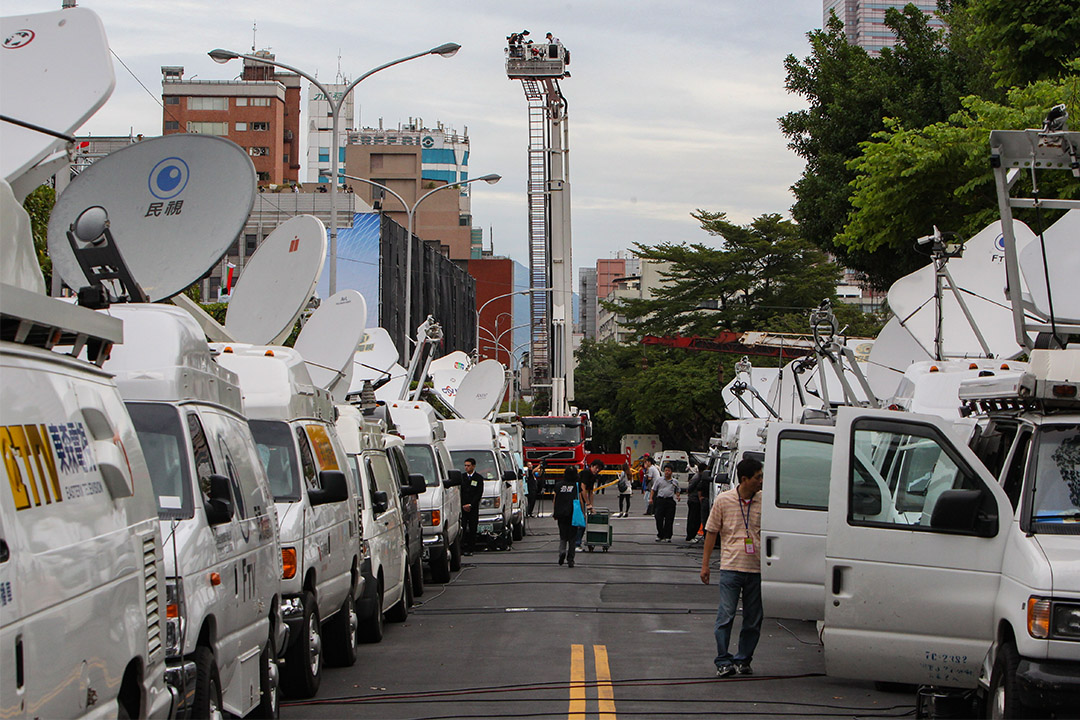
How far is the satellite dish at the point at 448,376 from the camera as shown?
37719 mm

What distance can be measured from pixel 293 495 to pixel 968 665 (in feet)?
16.9

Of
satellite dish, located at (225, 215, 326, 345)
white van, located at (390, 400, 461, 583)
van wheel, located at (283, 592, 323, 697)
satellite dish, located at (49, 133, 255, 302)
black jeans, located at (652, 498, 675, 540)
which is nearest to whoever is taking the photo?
van wheel, located at (283, 592, 323, 697)

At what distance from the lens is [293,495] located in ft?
34.0

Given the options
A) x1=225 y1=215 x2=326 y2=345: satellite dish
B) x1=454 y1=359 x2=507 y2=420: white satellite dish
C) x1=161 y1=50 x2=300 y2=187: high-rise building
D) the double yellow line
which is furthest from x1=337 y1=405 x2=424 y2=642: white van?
x1=161 y1=50 x2=300 y2=187: high-rise building

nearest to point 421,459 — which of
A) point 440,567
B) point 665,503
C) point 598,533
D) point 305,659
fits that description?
point 440,567

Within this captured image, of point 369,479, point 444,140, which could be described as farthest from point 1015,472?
point 444,140

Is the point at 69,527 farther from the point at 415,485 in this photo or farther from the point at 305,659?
the point at 415,485

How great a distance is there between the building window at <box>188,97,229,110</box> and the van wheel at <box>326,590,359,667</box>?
101m

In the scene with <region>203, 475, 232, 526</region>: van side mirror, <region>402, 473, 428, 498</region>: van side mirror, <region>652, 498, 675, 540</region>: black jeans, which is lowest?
<region>652, 498, 675, 540</region>: black jeans

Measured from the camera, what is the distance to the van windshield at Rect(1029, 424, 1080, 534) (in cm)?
722

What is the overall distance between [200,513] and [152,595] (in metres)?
1.45

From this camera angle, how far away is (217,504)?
7.11 meters

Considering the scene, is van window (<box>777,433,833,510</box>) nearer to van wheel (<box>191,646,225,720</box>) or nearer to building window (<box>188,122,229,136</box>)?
van wheel (<box>191,646,225,720</box>)

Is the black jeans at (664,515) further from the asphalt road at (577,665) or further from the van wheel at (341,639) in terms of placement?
the van wheel at (341,639)
